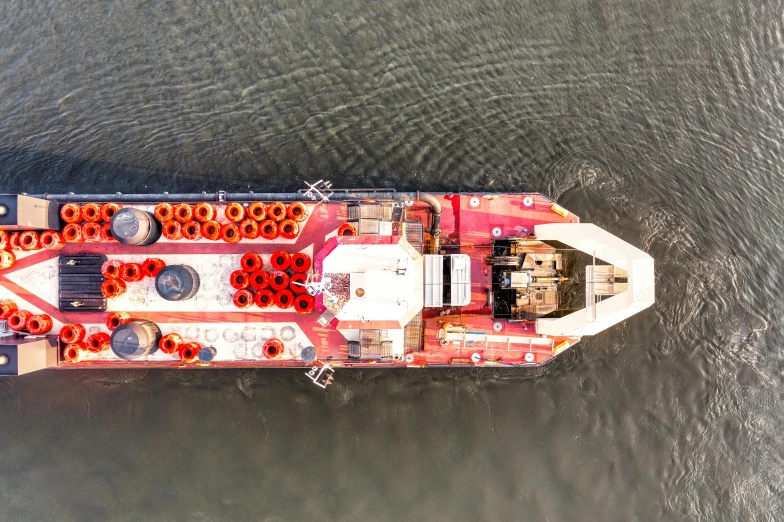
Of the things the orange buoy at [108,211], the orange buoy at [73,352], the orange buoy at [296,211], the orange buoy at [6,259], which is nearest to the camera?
the orange buoy at [73,352]

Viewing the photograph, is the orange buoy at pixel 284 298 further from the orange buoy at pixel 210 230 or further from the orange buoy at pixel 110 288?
the orange buoy at pixel 110 288

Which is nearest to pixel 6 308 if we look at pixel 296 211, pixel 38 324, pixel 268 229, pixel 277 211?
pixel 38 324

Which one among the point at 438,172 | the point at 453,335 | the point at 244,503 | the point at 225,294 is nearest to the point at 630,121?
the point at 438,172

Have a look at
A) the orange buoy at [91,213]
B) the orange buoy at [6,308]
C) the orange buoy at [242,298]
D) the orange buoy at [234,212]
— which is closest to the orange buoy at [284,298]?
the orange buoy at [242,298]

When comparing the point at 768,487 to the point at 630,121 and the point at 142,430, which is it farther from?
the point at 142,430

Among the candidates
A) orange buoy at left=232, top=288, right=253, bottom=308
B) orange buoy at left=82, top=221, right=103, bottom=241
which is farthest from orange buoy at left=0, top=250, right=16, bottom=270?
orange buoy at left=232, top=288, right=253, bottom=308

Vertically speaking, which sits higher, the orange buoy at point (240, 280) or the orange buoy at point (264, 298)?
the orange buoy at point (240, 280)

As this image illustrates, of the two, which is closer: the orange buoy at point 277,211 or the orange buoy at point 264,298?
the orange buoy at point 264,298

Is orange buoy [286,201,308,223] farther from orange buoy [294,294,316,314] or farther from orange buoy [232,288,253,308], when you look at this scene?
orange buoy [232,288,253,308]
